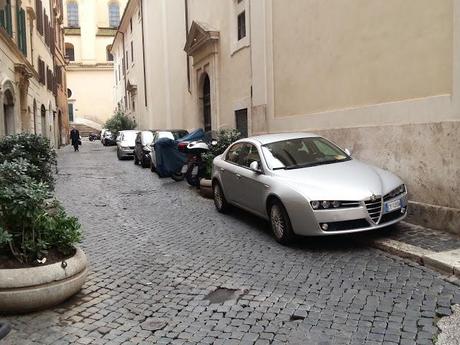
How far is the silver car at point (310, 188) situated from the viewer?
6.07m

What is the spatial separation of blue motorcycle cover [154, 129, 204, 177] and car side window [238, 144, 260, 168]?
21.1 feet

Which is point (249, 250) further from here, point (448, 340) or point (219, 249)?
point (448, 340)

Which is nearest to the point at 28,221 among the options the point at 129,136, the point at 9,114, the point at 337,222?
the point at 337,222

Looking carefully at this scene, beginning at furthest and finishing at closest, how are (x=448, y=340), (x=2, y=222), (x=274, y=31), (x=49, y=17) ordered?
(x=49, y=17) < (x=274, y=31) < (x=2, y=222) < (x=448, y=340)

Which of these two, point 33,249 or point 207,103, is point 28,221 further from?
point 207,103

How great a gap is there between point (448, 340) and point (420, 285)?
1213 millimetres

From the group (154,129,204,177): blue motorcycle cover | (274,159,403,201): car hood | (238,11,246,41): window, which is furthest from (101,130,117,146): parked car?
(274,159,403,201): car hood

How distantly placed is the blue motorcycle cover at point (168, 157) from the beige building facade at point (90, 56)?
46378 mm

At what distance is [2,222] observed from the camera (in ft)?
15.4

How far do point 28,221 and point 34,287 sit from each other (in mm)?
657

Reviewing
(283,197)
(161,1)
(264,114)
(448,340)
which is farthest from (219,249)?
(161,1)

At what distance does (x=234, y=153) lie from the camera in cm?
875

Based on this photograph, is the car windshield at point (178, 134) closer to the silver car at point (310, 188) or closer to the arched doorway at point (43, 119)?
the silver car at point (310, 188)

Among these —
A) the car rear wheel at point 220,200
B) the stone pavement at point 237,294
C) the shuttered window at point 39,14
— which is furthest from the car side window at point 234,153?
the shuttered window at point 39,14
